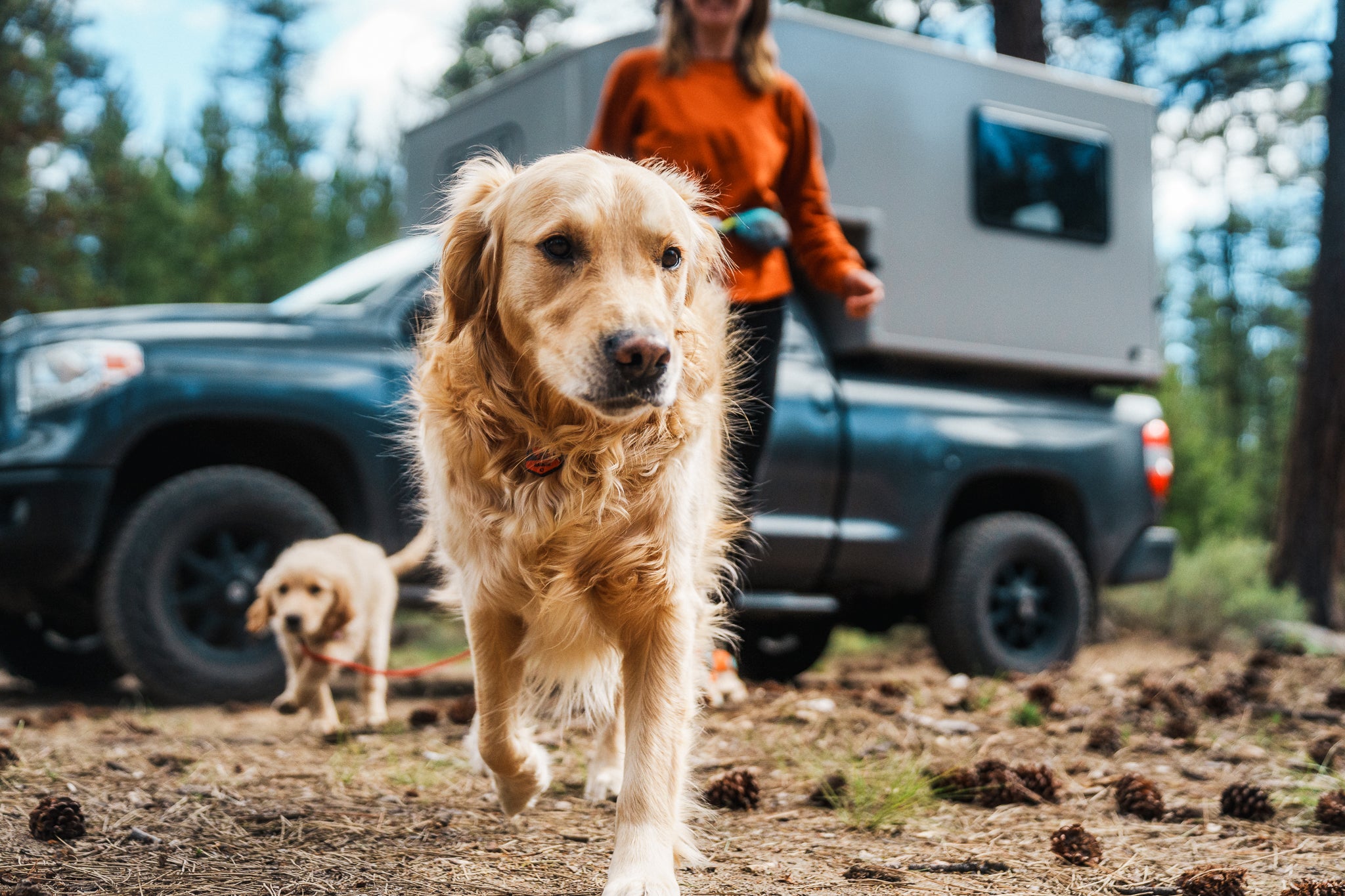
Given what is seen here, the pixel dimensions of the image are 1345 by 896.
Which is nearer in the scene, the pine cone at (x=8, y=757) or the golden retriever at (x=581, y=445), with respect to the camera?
the golden retriever at (x=581, y=445)

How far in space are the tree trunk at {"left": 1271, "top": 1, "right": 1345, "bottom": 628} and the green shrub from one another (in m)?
0.29

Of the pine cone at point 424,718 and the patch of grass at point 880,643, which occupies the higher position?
the pine cone at point 424,718

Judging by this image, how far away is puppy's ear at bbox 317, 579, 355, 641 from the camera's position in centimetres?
383

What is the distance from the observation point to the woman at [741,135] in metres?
3.37

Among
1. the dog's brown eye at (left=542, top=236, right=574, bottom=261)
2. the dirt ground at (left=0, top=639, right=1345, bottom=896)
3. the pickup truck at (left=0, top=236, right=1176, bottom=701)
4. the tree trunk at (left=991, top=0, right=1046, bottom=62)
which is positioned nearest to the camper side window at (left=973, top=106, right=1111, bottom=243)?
the pickup truck at (left=0, top=236, right=1176, bottom=701)

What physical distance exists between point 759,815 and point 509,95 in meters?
3.88

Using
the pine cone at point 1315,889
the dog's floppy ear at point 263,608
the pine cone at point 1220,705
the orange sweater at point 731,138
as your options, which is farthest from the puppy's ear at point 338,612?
the pine cone at point 1220,705

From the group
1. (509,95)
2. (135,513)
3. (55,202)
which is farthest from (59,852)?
(55,202)

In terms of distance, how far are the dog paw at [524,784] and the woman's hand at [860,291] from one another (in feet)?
5.22

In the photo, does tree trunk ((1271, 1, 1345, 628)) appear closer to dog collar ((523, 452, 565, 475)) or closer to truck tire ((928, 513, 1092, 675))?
truck tire ((928, 513, 1092, 675))

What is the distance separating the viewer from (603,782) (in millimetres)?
3018

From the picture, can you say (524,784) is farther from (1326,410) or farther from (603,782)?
(1326,410)

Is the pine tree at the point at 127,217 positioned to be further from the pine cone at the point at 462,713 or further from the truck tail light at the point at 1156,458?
the truck tail light at the point at 1156,458

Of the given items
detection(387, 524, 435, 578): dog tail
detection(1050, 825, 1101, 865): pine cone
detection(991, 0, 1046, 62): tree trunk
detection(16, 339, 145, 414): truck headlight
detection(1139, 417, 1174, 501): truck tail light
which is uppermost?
detection(991, 0, 1046, 62): tree trunk
